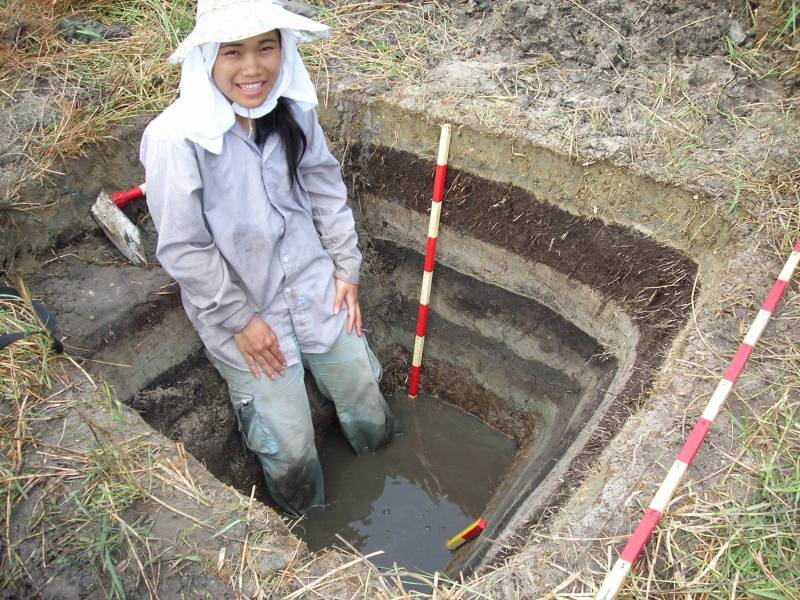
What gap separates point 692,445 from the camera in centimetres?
185

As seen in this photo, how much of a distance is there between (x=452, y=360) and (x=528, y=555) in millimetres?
1834

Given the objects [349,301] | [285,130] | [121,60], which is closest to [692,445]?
[349,301]

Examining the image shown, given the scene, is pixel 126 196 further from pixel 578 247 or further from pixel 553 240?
pixel 578 247

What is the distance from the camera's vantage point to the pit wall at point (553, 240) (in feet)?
7.89

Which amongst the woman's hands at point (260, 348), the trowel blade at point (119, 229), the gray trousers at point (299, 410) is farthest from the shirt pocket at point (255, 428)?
the trowel blade at point (119, 229)

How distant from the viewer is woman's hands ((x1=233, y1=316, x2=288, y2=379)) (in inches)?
95.0

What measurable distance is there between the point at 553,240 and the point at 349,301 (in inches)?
Result: 40.5

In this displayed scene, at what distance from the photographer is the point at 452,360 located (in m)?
3.55

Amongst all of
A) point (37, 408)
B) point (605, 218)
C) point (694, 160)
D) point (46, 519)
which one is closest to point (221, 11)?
point (37, 408)

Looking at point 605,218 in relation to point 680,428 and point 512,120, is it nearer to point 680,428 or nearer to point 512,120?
point 512,120

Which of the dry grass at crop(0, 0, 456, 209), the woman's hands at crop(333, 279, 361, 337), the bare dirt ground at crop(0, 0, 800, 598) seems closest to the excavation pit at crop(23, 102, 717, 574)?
the bare dirt ground at crop(0, 0, 800, 598)

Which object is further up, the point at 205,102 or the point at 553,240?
the point at 205,102

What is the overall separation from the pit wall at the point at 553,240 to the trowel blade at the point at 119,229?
116 cm

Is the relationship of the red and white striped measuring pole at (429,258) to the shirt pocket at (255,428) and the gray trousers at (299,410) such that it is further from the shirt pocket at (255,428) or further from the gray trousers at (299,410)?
the shirt pocket at (255,428)
